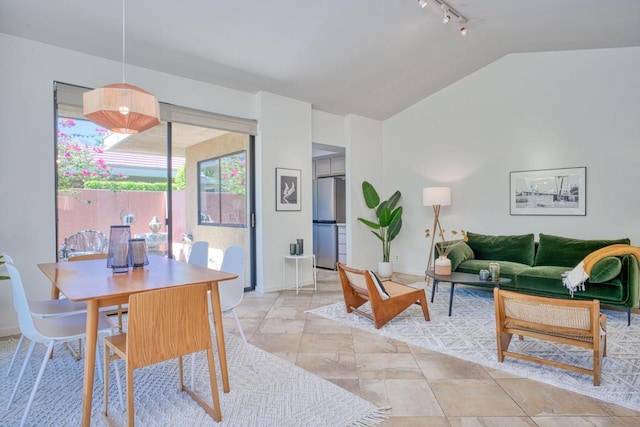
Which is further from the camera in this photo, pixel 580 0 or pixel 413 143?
pixel 413 143

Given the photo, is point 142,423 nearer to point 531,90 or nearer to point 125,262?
point 125,262

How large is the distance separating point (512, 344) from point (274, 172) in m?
3.51

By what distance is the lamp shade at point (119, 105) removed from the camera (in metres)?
2.31

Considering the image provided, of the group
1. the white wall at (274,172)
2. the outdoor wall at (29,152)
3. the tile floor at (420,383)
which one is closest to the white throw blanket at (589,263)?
the tile floor at (420,383)

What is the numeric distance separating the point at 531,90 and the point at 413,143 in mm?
1914

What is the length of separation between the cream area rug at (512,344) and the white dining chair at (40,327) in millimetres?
2341

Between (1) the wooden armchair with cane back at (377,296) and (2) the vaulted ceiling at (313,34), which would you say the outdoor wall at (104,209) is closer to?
(2) the vaulted ceiling at (313,34)

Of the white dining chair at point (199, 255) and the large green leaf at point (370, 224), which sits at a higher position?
the large green leaf at point (370, 224)

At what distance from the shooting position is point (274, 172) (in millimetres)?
5121

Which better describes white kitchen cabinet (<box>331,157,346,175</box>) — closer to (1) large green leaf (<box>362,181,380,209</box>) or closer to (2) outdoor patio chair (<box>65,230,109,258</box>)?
(1) large green leaf (<box>362,181,380,209</box>)

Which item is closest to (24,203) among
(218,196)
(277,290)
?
(218,196)

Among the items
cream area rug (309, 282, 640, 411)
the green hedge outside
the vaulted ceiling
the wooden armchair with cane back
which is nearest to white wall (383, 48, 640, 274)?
the vaulted ceiling

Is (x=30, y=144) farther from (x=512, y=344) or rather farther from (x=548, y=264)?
(x=548, y=264)

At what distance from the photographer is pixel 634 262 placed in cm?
361
